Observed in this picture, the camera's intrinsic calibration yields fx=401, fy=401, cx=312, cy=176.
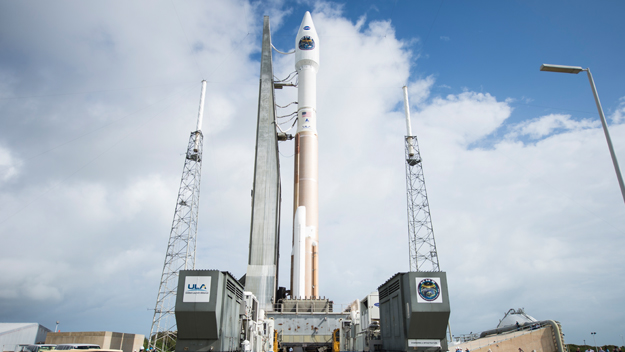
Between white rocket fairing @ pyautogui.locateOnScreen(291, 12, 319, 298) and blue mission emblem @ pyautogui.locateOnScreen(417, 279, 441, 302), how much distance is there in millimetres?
23246

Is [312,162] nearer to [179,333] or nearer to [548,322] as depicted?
[548,322]

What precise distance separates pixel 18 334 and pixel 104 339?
10130 mm

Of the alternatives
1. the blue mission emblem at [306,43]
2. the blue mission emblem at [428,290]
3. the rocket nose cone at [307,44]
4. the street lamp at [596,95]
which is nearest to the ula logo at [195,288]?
the blue mission emblem at [428,290]

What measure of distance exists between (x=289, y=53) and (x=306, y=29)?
3.67 m

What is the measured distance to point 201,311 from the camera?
43.0ft

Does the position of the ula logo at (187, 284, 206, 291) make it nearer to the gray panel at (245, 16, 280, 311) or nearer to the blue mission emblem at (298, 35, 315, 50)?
the gray panel at (245, 16, 280, 311)

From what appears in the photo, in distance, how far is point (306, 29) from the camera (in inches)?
1713

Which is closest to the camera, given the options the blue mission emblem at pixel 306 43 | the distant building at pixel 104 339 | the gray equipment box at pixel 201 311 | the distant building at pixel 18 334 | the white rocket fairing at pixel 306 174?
the gray equipment box at pixel 201 311

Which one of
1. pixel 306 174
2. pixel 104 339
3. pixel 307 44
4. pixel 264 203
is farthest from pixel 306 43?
pixel 104 339

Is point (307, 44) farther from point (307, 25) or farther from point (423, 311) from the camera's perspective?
point (423, 311)

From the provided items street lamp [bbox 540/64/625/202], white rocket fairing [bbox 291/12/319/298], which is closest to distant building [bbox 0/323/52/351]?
white rocket fairing [bbox 291/12/319/298]

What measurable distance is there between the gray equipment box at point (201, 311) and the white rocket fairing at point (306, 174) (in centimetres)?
2262

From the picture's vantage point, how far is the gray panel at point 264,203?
36750 mm

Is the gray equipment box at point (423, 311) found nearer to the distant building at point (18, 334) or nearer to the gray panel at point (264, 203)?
the gray panel at point (264, 203)
